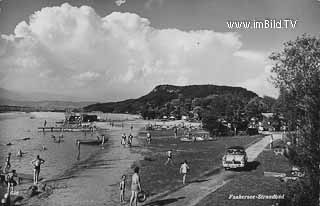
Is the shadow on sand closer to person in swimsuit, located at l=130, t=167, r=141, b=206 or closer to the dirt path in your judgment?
the dirt path

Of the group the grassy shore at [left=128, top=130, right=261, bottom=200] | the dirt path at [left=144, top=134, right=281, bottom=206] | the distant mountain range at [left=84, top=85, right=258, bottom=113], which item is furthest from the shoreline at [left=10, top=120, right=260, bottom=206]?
the distant mountain range at [left=84, top=85, right=258, bottom=113]

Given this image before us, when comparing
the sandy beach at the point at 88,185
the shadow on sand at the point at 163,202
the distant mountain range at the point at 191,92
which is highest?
the distant mountain range at the point at 191,92

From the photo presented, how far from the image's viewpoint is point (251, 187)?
48.3ft

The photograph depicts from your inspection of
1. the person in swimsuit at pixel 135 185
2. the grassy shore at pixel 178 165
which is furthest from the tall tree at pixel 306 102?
the grassy shore at pixel 178 165

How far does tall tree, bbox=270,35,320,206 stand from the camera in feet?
32.4

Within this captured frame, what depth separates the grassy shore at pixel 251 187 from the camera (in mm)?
13035

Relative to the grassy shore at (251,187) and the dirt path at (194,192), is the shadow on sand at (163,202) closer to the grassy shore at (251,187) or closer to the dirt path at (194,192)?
the dirt path at (194,192)

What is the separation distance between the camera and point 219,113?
33.2 m

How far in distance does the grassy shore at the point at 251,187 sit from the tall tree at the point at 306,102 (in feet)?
9.01

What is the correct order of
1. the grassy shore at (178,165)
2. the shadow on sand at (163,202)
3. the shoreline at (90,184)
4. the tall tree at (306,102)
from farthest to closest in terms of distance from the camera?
the grassy shore at (178,165) < the shoreline at (90,184) < the shadow on sand at (163,202) < the tall tree at (306,102)

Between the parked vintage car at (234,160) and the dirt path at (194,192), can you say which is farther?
the parked vintage car at (234,160)

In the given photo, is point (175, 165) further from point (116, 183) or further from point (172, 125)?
point (172, 125)

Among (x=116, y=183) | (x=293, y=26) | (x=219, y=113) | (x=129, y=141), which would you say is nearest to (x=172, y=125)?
(x=129, y=141)

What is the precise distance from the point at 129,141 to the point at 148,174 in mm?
18918
